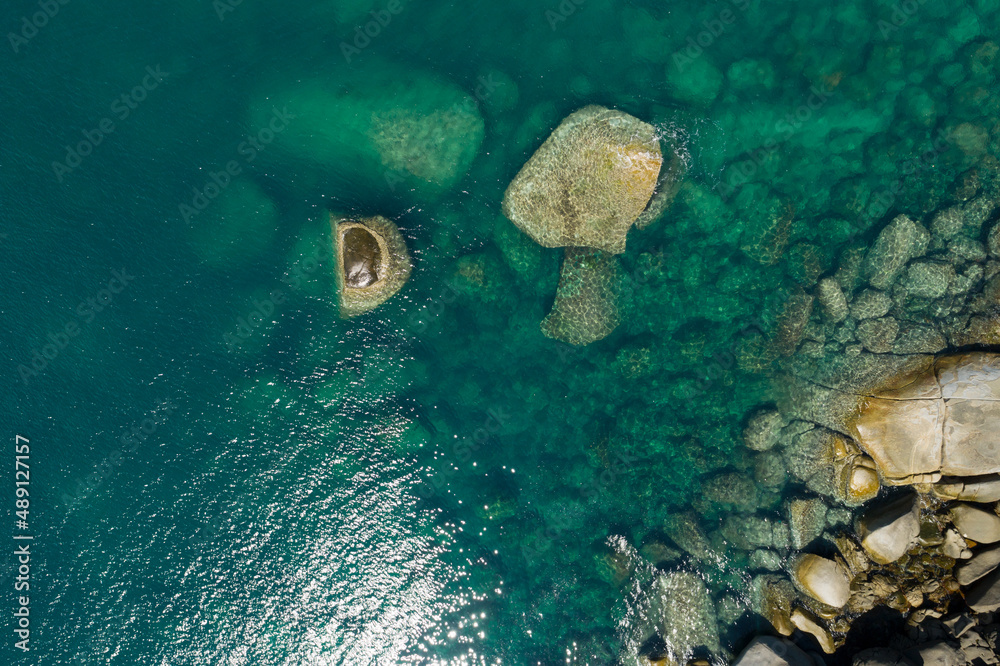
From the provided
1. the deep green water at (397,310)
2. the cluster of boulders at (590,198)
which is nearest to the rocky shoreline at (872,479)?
the deep green water at (397,310)

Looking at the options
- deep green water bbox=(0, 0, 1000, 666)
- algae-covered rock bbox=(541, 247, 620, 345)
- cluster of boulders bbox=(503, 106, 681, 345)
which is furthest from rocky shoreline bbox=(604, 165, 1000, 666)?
cluster of boulders bbox=(503, 106, 681, 345)

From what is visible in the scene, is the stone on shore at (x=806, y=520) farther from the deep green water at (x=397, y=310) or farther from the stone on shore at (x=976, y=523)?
the stone on shore at (x=976, y=523)

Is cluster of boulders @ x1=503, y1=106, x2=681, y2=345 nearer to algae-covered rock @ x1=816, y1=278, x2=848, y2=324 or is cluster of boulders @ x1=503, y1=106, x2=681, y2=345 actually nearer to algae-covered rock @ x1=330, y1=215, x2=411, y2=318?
algae-covered rock @ x1=330, y1=215, x2=411, y2=318

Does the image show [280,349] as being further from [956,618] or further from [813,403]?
[956,618]

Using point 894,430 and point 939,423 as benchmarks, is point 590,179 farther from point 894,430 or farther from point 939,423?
point 939,423

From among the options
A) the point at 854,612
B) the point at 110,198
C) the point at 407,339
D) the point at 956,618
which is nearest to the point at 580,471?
the point at 407,339
